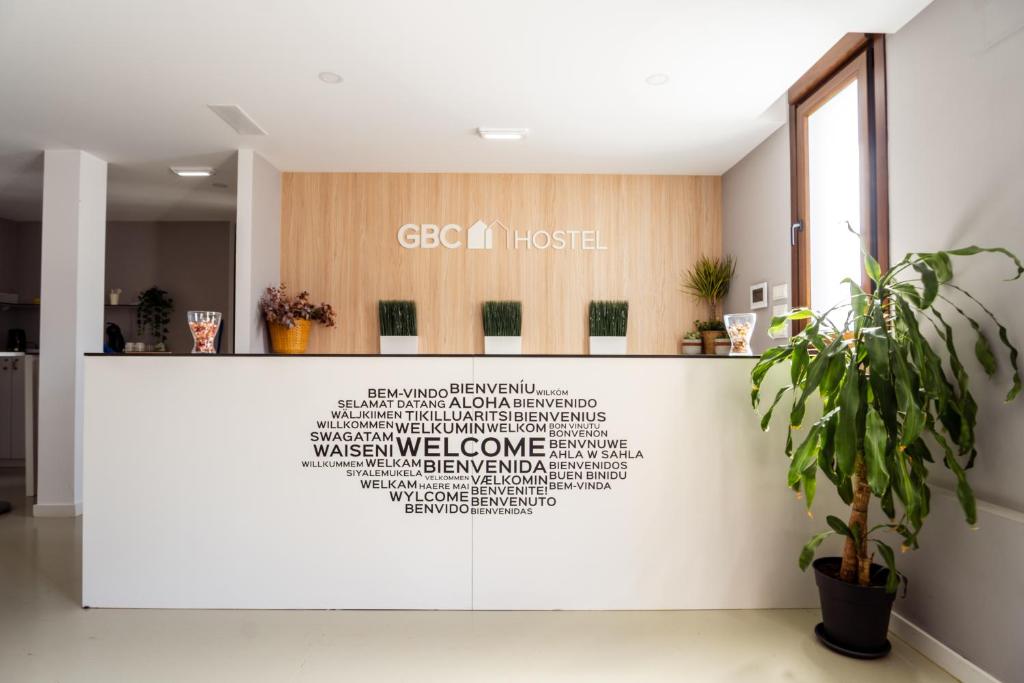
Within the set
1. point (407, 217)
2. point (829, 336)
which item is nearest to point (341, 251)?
point (407, 217)

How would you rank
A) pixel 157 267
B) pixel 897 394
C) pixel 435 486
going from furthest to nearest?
pixel 157 267, pixel 435 486, pixel 897 394

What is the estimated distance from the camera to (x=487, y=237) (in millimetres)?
5172

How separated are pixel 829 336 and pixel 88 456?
3472mm

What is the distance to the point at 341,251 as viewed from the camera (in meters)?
5.18

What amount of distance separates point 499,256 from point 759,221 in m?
2.12

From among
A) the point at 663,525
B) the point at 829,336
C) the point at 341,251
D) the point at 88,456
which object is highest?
the point at 341,251

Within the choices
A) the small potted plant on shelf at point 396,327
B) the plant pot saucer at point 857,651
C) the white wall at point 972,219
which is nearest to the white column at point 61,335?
the small potted plant on shelf at point 396,327

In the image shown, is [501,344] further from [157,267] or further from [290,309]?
[157,267]

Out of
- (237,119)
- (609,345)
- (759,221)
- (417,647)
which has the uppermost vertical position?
(237,119)

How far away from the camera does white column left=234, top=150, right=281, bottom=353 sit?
462cm

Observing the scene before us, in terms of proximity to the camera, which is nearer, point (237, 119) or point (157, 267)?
point (237, 119)

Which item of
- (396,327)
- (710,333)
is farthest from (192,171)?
(710,333)

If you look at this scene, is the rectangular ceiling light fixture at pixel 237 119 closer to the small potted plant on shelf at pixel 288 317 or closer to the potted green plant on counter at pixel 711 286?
the small potted plant on shelf at pixel 288 317

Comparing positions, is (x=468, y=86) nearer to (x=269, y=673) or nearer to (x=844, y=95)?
(x=844, y=95)
